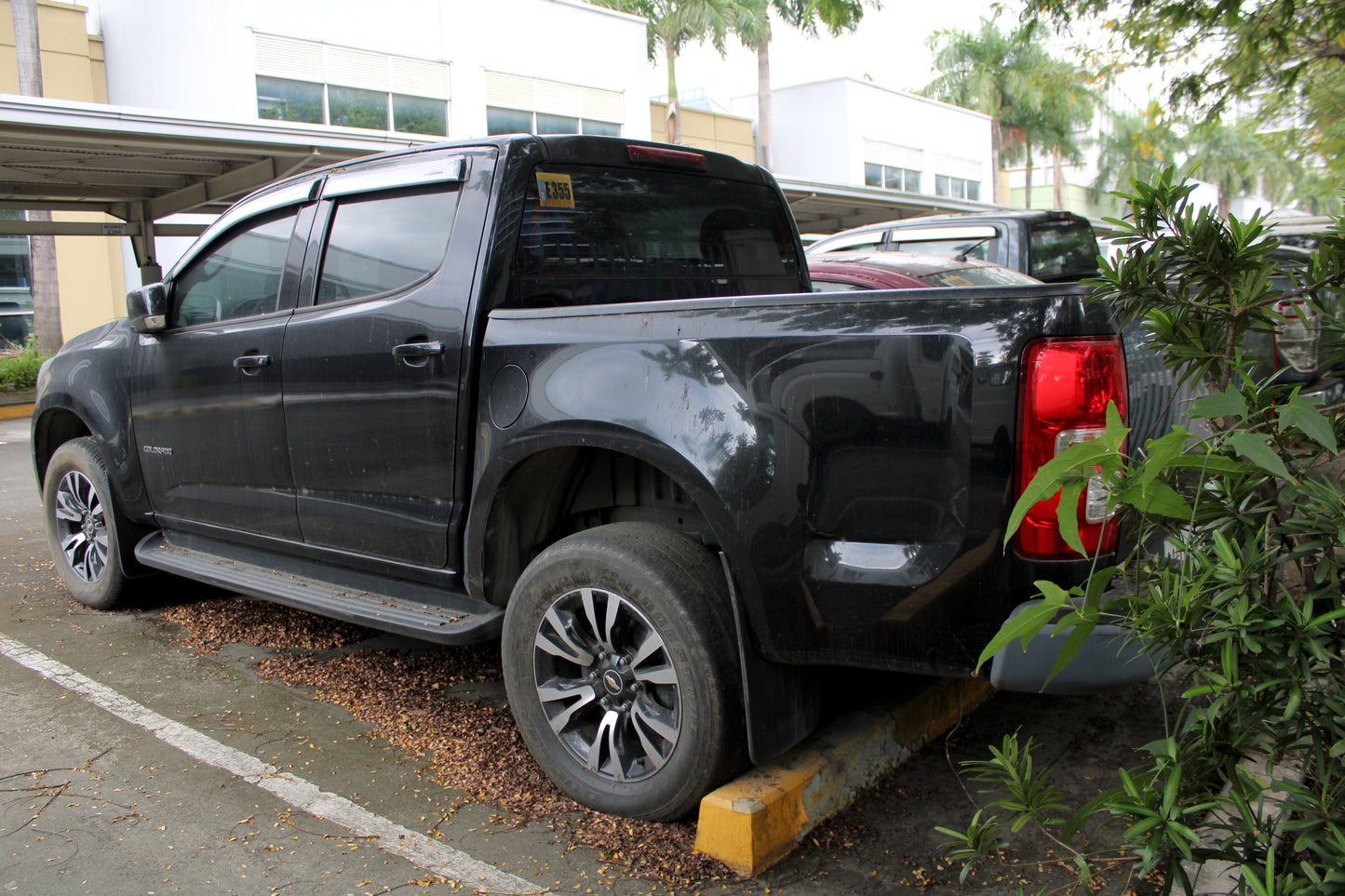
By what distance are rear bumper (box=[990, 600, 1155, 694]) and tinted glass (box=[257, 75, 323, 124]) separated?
68.8ft

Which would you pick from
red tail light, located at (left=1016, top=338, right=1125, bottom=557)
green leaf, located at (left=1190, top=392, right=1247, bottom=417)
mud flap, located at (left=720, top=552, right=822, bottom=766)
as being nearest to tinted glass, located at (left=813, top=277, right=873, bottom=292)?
mud flap, located at (left=720, top=552, right=822, bottom=766)

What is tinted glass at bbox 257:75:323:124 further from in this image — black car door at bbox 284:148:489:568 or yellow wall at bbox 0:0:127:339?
black car door at bbox 284:148:489:568

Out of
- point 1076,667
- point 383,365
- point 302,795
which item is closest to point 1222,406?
point 1076,667

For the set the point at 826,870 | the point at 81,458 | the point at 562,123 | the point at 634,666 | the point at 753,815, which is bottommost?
the point at 826,870

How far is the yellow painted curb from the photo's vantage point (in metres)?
2.85

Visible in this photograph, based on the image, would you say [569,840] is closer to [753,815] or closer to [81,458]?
[753,815]

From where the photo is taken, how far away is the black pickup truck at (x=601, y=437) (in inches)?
101

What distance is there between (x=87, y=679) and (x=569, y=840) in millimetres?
2567

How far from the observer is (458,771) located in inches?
136

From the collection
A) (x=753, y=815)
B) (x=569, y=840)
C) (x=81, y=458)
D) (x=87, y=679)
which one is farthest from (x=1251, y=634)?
(x=81, y=458)

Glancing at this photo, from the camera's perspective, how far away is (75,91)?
20.5 metres

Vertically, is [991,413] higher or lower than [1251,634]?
higher

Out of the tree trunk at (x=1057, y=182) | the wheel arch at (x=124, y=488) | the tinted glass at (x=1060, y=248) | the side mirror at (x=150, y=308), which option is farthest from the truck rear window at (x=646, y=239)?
the tree trunk at (x=1057, y=182)

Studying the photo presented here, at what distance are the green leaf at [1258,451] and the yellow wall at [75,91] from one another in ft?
72.7
